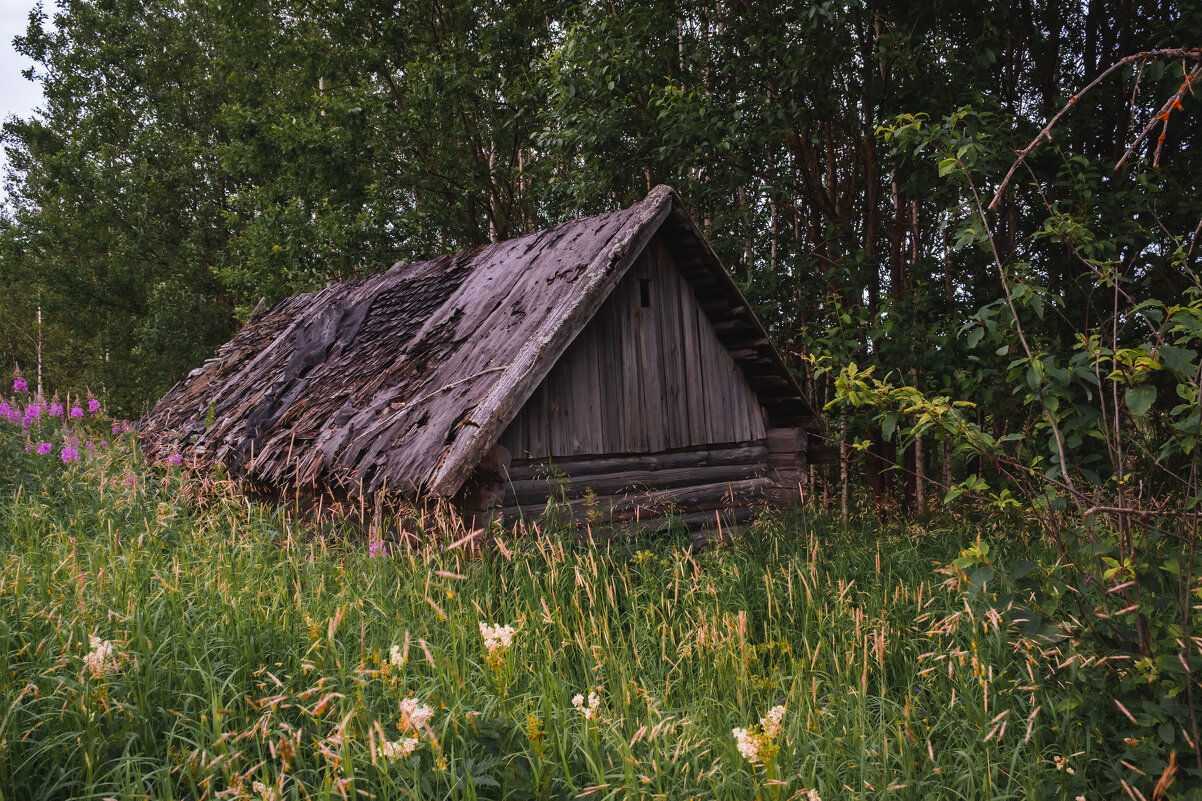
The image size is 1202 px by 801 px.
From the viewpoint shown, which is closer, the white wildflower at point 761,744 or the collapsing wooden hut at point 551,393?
the white wildflower at point 761,744

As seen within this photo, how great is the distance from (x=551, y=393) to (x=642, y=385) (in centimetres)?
92

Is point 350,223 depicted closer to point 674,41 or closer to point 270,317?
point 270,317

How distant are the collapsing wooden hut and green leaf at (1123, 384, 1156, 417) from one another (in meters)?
3.09

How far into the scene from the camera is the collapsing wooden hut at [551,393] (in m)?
5.07

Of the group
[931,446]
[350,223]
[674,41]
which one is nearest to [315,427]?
[674,41]

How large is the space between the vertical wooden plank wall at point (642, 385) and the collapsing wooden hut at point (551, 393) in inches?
0.6

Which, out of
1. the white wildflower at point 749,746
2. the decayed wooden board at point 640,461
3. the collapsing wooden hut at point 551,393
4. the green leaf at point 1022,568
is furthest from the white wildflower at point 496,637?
the decayed wooden board at point 640,461

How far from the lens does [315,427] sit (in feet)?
20.5

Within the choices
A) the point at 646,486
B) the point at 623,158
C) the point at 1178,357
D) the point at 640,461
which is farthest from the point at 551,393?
the point at 623,158

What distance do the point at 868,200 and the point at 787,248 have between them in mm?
1002

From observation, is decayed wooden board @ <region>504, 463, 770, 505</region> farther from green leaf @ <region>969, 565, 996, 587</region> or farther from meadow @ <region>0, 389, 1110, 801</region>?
green leaf @ <region>969, 565, 996, 587</region>

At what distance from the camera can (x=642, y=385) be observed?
20.1 feet

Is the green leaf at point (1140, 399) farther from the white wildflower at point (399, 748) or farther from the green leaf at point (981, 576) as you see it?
the white wildflower at point (399, 748)

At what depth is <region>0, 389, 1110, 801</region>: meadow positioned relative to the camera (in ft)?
7.30
